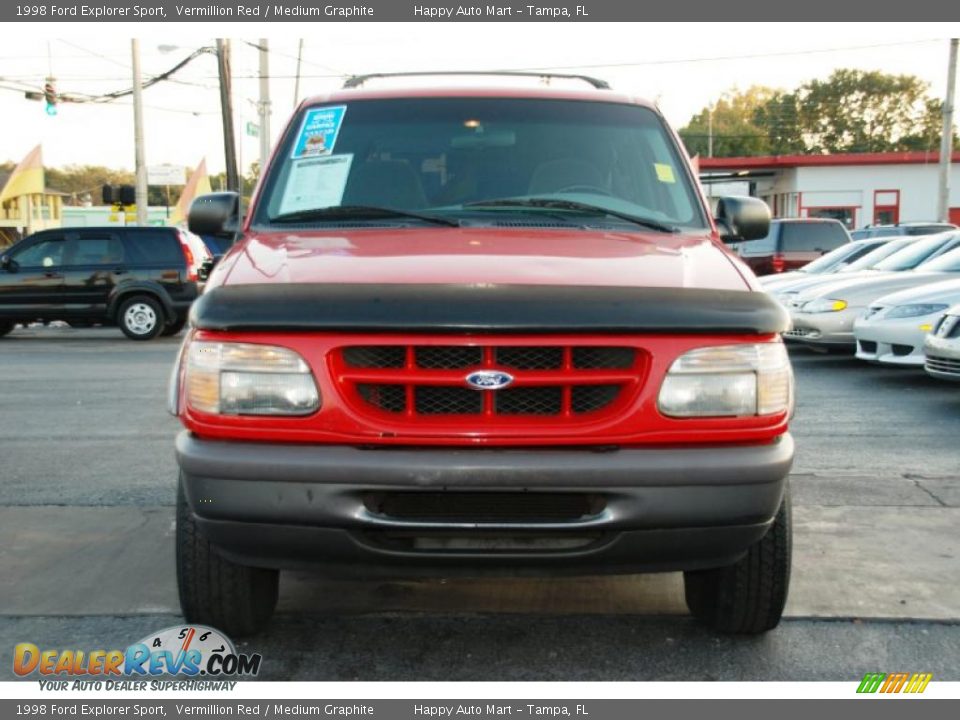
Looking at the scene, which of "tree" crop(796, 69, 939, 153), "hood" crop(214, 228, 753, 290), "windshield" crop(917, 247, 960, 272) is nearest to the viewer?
"hood" crop(214, 228, 753, 290)

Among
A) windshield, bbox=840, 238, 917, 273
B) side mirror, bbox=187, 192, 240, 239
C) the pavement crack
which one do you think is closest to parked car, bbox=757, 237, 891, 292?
windshield, bbox=840, 238, 917, 273

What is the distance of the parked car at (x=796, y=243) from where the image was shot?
20938 mm

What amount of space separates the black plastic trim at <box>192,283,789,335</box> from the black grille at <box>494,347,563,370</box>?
0.29 ft

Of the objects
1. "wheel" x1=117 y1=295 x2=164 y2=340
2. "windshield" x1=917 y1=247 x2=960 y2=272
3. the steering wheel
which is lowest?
"wheel" x1=117 y1=295 x2=164 y2=340

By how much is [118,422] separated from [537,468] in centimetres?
617

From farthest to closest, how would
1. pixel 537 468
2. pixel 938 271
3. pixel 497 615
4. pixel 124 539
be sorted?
pixel 938 271, pixel 124 539, pixel 497 615, pixel 537 468

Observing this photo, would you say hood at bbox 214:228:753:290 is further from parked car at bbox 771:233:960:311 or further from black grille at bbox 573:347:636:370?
parked car at bbox 771:233:960:311

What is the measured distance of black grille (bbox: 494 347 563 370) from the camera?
10.2ft

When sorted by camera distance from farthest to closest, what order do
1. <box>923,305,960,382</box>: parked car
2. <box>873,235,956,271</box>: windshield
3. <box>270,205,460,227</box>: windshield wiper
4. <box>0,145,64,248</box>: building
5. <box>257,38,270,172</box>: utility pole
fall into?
<box>0,145,64,248</box>: building → <box>257,38,270,172</box>: utility pole → <box>873,235,956,271</box>: windshield → <box>923,305,960,382</box>: parked car → <box>270,205,460,227</box>: windshield wiper

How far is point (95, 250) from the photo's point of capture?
641 inches

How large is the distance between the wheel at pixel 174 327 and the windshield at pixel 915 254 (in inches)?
390
